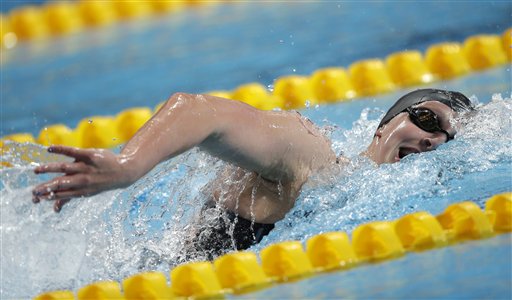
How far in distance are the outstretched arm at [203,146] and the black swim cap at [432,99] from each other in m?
0.35

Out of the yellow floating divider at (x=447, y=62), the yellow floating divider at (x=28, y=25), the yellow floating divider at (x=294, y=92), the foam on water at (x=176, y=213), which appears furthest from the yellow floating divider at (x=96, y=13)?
the foam on water at (x=176, y=213)

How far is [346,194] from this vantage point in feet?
8.82

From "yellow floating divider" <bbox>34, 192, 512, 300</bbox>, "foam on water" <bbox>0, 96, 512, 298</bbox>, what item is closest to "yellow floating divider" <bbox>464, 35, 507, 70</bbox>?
"foam on water" <bbox>0, 96, 512, 298</bbox>

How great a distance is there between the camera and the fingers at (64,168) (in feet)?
5.85

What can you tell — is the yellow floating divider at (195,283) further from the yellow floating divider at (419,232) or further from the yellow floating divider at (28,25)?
the yellow floating divider at (28,25)

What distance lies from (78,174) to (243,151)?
513 mm

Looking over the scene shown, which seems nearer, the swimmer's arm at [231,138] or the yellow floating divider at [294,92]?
the swimmer's arm at [231,138]

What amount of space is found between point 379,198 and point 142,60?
3528 millimetres

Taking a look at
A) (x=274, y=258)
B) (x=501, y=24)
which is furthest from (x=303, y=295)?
(x=501, y=24)

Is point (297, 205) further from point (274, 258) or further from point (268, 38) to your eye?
point (268, 38)

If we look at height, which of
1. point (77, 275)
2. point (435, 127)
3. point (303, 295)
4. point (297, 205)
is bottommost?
point (77, 275)

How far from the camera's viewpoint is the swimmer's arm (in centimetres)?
197

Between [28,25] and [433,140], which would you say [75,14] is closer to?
[28,25]

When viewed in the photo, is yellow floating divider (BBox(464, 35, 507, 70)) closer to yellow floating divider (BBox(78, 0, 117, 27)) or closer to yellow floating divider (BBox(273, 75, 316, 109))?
yellow floating divider (BBox(273, 75, 316, 109))
